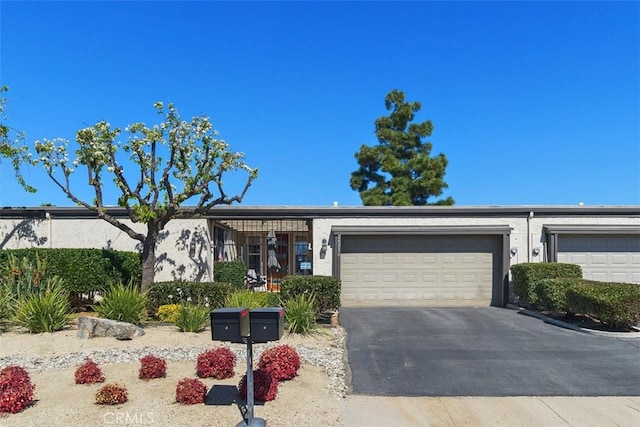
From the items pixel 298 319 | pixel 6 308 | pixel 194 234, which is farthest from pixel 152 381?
pixel 194 234

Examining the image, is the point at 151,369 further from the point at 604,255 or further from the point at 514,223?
the point at 604,255

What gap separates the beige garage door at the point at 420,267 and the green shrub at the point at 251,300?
456 centimetres

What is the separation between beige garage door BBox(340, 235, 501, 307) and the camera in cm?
1502

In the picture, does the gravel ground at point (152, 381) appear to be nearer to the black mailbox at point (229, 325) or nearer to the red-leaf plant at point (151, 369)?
the red-leaf plant at point (151, 369)

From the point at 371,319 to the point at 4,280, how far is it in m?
8.38

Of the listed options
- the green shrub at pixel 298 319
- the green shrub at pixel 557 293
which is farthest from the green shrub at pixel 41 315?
the green shrub at pixel 557 293

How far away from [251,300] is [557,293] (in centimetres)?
771

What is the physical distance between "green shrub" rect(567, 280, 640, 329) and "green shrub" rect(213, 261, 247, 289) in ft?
31.6

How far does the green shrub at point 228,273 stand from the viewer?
49.4 feet

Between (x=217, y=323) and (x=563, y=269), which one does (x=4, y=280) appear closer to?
(x=217, y=323)

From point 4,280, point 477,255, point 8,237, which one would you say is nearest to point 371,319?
point 477,255

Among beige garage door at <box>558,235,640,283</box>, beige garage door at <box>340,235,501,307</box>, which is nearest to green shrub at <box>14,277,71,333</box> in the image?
beige garage door at <box>340,235,501,307</box>

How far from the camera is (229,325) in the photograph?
4.89 metres

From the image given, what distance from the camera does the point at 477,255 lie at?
49.5 feet
